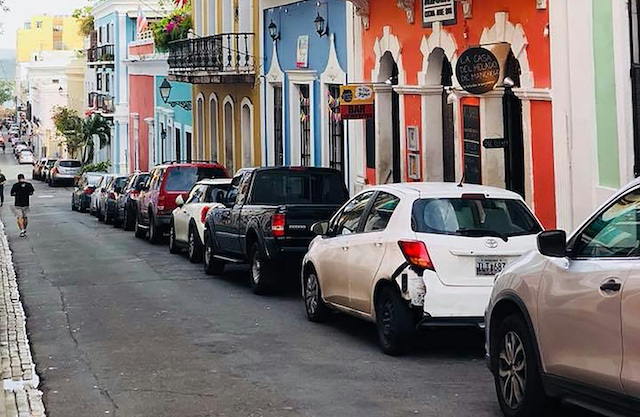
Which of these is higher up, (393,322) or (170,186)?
(170,186)

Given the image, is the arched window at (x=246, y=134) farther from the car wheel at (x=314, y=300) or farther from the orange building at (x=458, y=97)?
the car wheel at (x=314, y=300)

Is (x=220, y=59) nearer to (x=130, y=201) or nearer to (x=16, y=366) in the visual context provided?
(x=130, y=201)

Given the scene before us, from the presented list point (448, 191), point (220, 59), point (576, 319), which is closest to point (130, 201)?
point (220, 59)

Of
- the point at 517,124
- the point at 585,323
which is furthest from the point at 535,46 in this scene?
the point at 585,323

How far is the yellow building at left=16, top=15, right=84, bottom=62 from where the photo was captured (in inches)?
5261

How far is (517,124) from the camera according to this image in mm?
18219

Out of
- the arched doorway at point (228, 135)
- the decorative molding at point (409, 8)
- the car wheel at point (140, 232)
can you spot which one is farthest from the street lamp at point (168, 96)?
the decorative molding at point (409, 8)

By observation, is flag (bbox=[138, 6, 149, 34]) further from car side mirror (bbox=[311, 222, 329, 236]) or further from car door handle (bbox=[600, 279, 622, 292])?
car door handle (bbox=[600, 279, 622, 292])

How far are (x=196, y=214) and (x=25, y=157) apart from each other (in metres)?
95.3

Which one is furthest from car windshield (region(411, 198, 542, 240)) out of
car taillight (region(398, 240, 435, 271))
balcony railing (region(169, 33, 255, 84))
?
balcony railing (region(169, 33, 255, 84))

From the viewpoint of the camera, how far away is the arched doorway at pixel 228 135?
35719 millimetres

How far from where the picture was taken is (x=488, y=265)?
11.4 m

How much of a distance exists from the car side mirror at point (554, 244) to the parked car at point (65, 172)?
6751 cm

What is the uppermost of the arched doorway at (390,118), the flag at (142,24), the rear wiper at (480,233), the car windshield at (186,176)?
the flag at (142,24)
